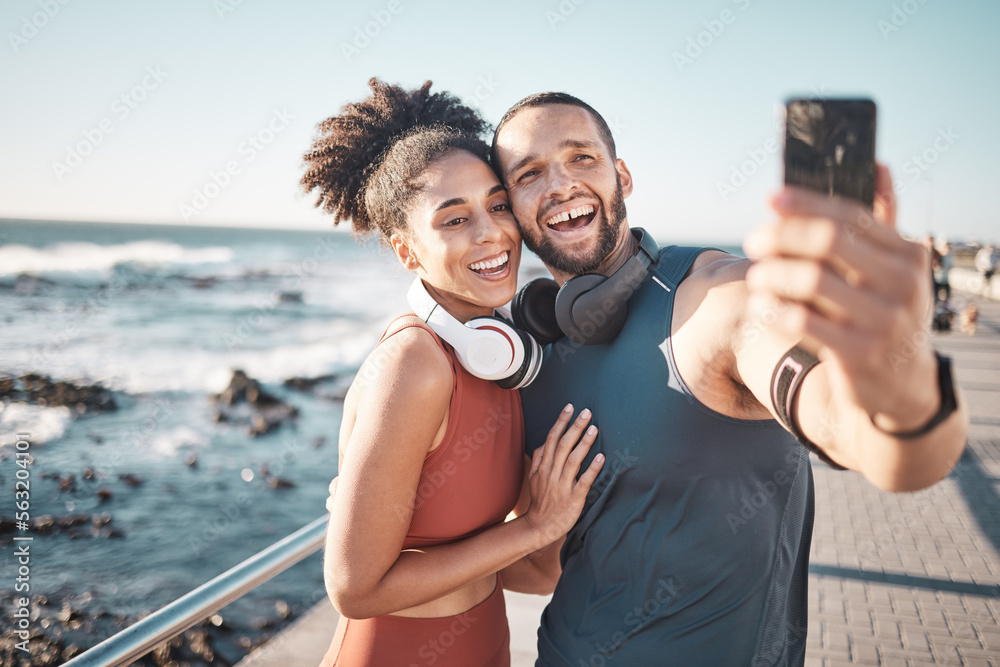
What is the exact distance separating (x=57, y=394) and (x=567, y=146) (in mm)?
17267

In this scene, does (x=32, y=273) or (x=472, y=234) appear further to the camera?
(x=32, y=273)

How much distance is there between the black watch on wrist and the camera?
915 millimetres

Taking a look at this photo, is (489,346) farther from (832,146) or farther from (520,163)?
(832,146)

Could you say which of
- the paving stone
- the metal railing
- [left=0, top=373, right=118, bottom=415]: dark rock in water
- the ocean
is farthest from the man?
[left=0, top=373, right=118, bottom=415]: dark rock in water

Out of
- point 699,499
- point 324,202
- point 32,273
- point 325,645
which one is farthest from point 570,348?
point 32,273

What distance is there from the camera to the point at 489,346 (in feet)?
6.40

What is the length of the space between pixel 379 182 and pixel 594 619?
1.85m

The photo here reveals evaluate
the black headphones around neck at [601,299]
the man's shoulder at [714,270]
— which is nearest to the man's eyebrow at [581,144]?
the black headphones around neck at [601,299]

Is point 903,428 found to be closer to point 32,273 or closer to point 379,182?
point 379,182

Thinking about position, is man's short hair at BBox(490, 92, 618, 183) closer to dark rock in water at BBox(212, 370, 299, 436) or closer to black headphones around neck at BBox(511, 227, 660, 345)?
black headphones around neck at BBox(511, 227, 660, 345)

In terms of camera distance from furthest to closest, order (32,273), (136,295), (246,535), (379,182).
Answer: (32,273) < (136,295) < (246,535) < (379,182)

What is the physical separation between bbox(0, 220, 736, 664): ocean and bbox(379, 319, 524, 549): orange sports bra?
35.8 inches

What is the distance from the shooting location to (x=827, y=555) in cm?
582
